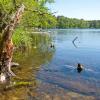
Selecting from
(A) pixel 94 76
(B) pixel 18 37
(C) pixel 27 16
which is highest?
(C) pixel 27 16

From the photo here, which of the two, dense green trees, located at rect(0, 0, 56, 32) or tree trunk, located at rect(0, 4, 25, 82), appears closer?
tree trunk, located at rect(0, 4, 25, 82)

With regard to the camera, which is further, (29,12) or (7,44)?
(29,12)

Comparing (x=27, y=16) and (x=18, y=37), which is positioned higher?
(x=27, y=16)

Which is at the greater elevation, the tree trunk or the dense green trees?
the dense green trees

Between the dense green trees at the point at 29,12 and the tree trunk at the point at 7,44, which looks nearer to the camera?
the tree trunk at the point at 7,44

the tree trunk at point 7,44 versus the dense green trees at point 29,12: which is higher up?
the dense green trees at point 29,12

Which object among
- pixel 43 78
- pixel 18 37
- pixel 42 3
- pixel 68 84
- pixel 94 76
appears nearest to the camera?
pixel 68 84

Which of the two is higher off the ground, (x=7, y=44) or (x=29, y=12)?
(x=29, y=12)

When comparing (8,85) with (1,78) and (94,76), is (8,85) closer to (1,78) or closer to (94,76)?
(1,78)

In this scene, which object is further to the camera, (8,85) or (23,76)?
(23,76)

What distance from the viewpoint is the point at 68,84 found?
20.8 m

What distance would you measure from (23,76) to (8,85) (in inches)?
A: 149

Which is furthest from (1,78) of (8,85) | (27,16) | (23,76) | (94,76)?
(27,16)

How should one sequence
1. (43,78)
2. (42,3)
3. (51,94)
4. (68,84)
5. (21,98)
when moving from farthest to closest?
1. (42,3)
2. (43,78)
3. (68,84)
4. (51,94)
5. (21,98)
